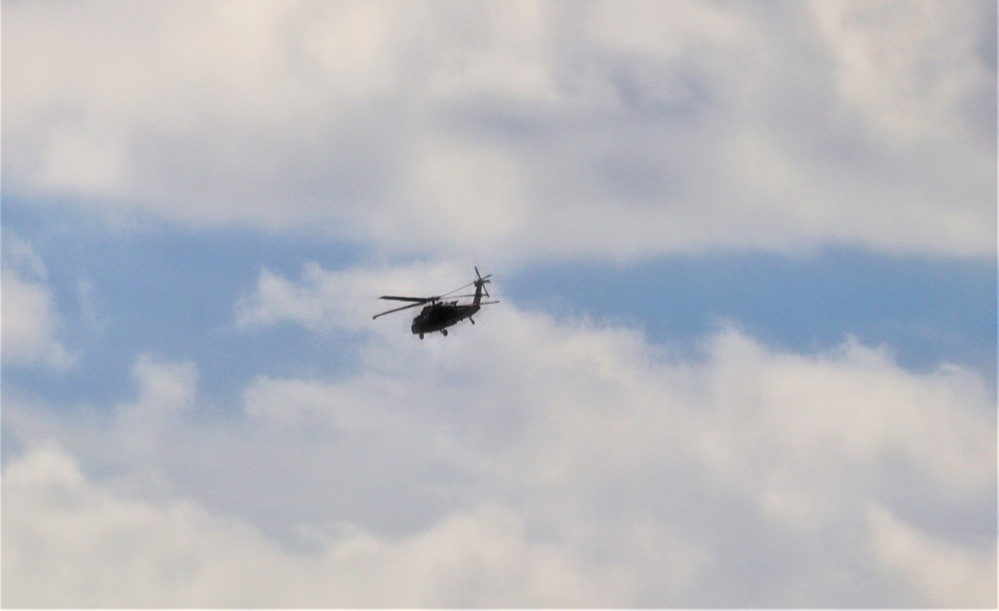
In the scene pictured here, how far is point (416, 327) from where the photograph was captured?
180 metres

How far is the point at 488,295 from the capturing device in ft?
615

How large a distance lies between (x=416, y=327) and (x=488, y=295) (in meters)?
13.1
